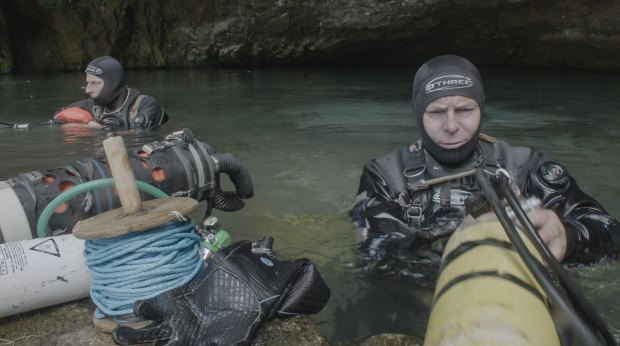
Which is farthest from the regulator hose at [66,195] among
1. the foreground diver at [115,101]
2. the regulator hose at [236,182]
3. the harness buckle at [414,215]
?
the foreground diver at [115,101]

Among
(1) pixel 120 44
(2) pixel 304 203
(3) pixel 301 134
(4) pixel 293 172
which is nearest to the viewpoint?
(2) pixel 304 203

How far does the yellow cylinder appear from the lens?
1112 millimetres

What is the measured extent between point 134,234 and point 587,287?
7.87 feet

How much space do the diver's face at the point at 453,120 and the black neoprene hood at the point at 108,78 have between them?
4140 millimetres

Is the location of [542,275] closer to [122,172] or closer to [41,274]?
[122,172]

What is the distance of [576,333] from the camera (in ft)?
3.28

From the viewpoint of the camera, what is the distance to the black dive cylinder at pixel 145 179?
2.35m

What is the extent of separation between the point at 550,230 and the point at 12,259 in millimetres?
2053

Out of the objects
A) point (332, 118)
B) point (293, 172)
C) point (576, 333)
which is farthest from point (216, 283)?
point (332, 118)

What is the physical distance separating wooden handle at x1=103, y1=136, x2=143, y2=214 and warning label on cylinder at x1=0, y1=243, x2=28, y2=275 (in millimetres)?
475

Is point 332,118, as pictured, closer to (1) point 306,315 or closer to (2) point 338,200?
(2) point 338,200

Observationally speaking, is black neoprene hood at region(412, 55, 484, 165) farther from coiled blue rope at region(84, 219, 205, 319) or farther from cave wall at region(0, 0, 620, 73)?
cave wall at region(0, 0, 620, 73)

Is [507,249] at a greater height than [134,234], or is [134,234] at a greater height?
[507,249]

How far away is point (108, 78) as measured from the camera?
17.7ft
